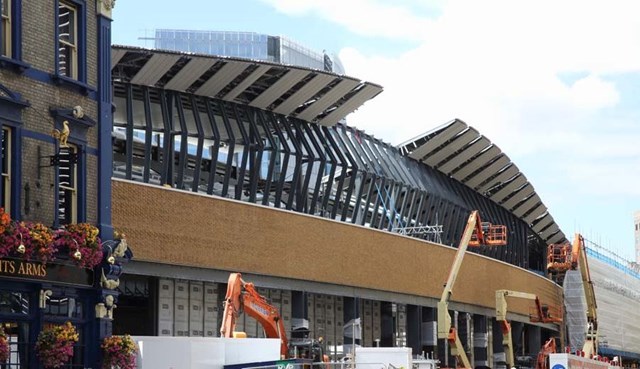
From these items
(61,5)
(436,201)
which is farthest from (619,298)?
(61,5)

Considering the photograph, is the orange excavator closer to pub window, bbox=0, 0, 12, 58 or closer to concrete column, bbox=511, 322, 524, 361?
pub window, bbox=0, 0, 12, 58

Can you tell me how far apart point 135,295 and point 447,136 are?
1148 inches

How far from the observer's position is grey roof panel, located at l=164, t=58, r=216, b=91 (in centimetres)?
5066

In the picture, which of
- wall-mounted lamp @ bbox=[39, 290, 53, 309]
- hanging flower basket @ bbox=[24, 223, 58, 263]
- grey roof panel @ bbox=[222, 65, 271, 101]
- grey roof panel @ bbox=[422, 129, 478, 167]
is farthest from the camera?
grey roof panel @ bbox=[422, 129, 478, 167]

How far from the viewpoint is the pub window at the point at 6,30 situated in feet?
90.4

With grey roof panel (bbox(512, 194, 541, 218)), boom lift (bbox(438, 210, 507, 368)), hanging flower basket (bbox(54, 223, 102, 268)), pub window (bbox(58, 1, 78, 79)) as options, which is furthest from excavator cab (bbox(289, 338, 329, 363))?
grey roof panel (bbox(512, 194, 541, 218))

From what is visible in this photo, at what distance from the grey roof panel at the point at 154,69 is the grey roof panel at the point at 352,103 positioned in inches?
462

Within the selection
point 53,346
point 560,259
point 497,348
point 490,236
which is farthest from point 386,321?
point 53,346

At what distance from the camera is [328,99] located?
5838cm

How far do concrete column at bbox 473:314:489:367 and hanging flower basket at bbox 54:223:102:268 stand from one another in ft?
164

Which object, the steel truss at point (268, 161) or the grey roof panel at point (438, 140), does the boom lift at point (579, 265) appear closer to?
the steel truss at point (268, 161)

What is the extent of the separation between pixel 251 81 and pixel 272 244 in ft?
22.2

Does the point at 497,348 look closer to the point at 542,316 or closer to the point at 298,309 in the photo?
the point at 542,316

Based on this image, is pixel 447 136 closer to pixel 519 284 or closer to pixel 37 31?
pixel 519 284
